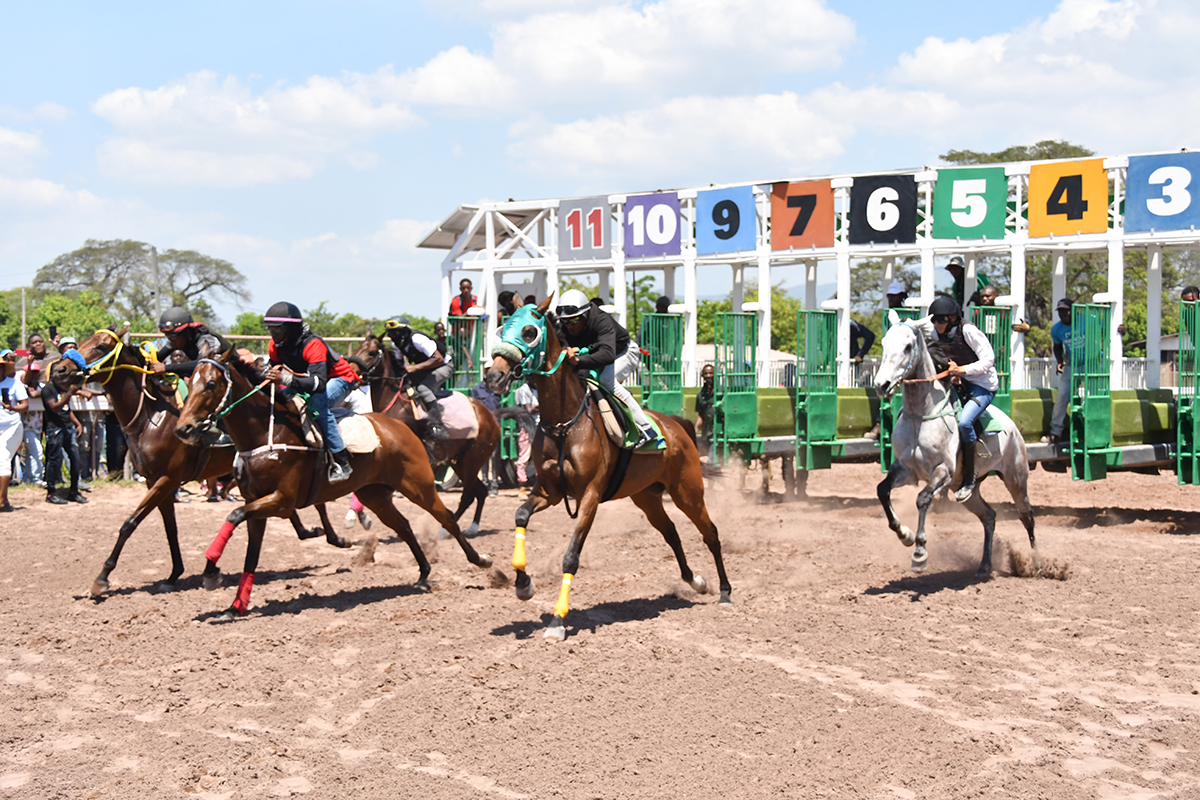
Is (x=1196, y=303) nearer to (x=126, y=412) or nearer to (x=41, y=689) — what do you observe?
(x=126, y=412)

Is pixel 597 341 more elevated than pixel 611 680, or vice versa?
pixel 597 341

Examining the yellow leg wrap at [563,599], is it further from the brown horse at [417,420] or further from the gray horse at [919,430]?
the brown horse at [417,420]

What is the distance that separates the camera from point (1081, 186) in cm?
1549

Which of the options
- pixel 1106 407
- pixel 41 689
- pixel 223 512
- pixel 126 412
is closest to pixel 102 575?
pixel 126 412

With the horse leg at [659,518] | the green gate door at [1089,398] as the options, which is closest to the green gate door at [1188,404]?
the green gate door at [1089,398]

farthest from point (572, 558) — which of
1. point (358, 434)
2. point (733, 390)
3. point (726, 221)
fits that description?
point (726, 221)

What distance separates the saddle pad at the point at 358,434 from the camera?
29.6ft

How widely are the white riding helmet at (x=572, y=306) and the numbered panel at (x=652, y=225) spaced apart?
38.6 ft

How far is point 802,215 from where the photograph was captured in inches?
706

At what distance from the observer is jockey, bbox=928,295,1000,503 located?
392 inches

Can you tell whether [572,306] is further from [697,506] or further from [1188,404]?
[1188,404]

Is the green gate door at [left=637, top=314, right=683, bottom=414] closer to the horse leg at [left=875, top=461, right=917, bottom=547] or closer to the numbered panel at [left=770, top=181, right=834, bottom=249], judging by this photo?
the numbered panel at [left=770, top=181, right=834, bottom=249]

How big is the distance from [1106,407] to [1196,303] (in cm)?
161

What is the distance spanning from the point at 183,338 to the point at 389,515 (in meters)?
2.38
